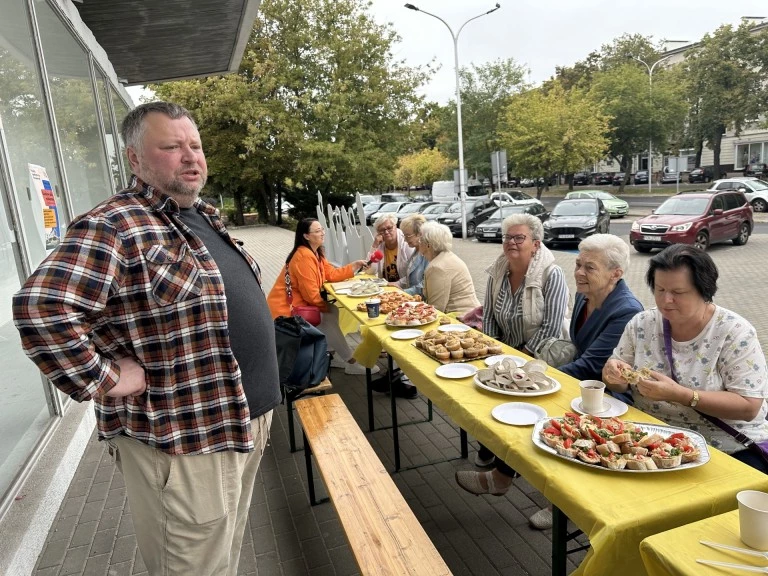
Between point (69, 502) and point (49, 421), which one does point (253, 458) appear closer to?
point (69, 502)

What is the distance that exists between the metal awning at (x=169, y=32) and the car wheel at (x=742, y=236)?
14323mm

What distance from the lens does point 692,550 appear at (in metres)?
1.41

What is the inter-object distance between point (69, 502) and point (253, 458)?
2.37 m

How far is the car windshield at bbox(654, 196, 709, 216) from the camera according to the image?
14.1m

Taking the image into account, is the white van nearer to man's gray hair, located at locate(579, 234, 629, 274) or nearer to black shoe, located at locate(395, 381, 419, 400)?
black shoe, located at locate(395, 381, 419, 400)

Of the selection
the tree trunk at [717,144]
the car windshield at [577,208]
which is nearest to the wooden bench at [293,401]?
the car windshield at [577,208]

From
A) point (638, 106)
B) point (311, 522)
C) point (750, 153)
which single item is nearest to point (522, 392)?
point (311, 522)

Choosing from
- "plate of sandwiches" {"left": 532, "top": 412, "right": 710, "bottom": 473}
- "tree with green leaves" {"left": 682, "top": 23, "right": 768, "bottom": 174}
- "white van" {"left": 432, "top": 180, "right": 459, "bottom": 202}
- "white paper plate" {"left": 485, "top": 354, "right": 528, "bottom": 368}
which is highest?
"tree with green leaves" {"left": 682, "top": 23, "right": 768, "bottom": 174}

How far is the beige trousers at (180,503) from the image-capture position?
1.85m

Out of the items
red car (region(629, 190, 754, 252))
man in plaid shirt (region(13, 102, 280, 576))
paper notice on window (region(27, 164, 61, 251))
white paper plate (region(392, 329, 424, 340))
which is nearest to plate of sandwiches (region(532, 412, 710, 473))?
man in plaid shirt (region(13, 102, 280, 576))

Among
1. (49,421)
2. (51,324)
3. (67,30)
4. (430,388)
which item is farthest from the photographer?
(67,30)

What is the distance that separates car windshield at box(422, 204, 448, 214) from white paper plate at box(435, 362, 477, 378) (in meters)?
21.3

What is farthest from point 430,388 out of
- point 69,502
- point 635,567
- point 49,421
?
point 49,421

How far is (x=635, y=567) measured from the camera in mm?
1609
